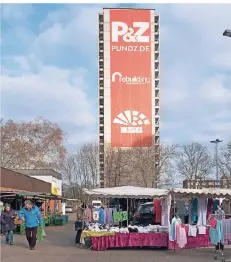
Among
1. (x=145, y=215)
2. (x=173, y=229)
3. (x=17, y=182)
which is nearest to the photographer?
(x=173, y=229)

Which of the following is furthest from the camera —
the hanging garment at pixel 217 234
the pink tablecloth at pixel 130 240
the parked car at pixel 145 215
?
the parked car at pixel 145 215

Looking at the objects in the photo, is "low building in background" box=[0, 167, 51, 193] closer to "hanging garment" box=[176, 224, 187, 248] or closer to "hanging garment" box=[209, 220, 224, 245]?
"hanging garment" box=[176, 224, 187, 248]

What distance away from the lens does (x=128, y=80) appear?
10794 cm

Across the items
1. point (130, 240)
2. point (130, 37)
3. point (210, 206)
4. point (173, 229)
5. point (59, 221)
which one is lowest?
point (59, 221)

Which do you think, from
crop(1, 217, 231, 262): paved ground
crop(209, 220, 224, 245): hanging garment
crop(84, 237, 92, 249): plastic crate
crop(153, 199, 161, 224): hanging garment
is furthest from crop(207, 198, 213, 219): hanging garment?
crop(84, 237, 92, 249): plastic crate

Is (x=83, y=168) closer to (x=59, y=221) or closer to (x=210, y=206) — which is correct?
(x=59, y=221)

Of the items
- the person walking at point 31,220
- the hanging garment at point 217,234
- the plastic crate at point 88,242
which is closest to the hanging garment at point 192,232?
the hanging garment at point 217,234

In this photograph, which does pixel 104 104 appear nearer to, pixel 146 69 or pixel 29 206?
pixel 146 69

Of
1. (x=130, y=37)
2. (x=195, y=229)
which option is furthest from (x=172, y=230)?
(x=130, y=37)

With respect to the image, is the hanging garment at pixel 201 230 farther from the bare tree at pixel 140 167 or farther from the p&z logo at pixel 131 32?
the p&z logo at pixel 131 32

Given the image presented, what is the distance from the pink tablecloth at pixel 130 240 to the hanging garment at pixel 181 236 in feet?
1.99

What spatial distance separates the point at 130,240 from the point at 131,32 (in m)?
97.6

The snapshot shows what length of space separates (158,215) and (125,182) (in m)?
47.6

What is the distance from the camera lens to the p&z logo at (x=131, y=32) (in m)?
112
